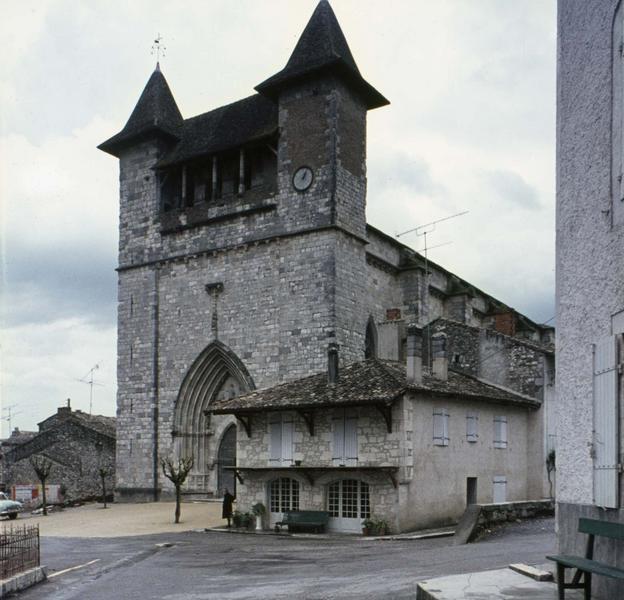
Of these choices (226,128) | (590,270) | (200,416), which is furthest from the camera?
(226,128)

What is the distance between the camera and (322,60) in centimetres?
2808

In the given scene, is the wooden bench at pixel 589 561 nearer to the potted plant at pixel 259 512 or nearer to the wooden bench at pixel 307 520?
the wooden bench at pixel 307 520

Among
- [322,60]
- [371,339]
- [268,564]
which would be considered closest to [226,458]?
[371,339]

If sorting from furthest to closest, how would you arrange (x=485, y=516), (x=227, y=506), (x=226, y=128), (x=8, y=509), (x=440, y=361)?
(x=226, y=128) → (x=8, y=509) → (x=440, y=361) → (x=227, y=506) → (x=485, y=516)

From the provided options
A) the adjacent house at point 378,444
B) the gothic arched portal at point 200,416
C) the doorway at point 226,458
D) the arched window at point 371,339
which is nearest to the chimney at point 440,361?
the adjacent house at point 378,444

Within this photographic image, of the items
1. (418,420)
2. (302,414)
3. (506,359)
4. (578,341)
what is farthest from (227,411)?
(578,341)

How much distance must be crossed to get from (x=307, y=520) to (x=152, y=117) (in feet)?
62.0

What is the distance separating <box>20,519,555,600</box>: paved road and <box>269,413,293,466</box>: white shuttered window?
264cm

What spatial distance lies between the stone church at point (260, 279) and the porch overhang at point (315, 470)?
0.56 m

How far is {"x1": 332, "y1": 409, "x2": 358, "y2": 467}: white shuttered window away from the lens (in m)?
21.2

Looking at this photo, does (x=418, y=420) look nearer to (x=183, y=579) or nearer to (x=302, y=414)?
(x=302, y=414)

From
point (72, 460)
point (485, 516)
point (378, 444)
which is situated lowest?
point (72, 460)

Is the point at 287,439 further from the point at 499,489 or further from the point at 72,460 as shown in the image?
the point at 72,460

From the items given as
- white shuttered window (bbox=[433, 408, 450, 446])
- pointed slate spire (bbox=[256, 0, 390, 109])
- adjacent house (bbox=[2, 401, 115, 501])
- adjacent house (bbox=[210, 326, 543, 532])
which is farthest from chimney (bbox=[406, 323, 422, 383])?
adjacent house (bbox=[2, 401, 115, 501])
